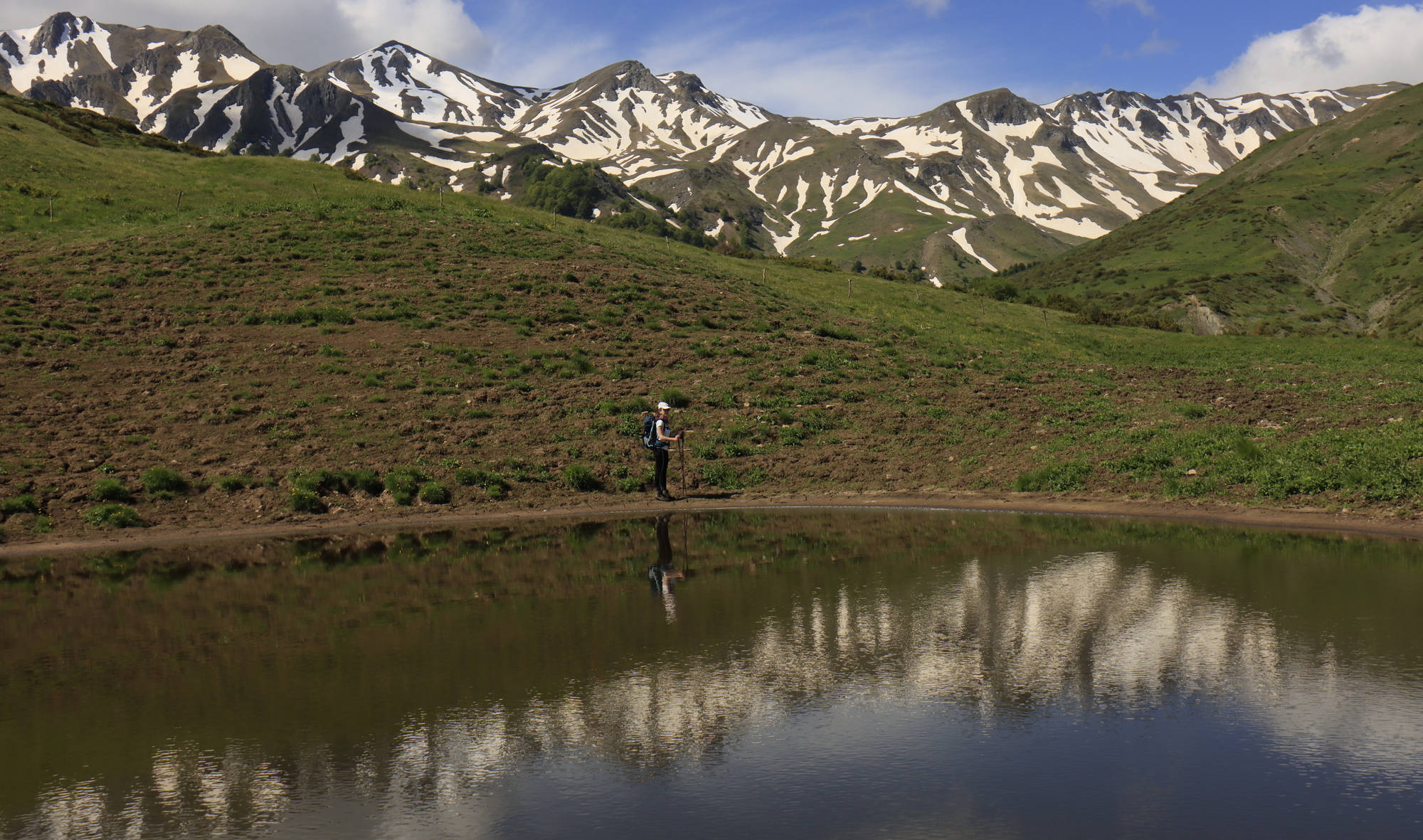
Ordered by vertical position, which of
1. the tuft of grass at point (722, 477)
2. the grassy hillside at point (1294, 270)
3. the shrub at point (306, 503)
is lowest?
the shrub at point (306, 503)

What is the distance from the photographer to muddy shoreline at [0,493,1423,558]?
19.5 metres

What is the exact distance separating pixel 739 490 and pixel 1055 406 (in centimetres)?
1225

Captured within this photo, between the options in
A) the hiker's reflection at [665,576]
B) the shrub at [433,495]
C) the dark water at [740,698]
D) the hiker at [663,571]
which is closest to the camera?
the dark water at [740,698]

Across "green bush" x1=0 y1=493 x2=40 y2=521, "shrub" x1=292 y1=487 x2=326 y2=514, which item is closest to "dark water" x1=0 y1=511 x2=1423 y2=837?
"green bush" x1=0 y1=493 x2=40 y2=521

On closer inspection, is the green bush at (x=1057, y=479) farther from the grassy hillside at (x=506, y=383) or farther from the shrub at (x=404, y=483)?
the shrub at (x=404, y=483)

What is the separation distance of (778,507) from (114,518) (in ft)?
50.3

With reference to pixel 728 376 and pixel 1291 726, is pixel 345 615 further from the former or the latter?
pixel 728 376

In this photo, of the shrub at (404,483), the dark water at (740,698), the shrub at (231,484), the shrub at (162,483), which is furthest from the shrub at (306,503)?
the dark water at (740,698)

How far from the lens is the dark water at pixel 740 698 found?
7.60m

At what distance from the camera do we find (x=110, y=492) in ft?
79.9

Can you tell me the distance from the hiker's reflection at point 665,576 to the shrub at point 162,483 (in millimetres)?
12627

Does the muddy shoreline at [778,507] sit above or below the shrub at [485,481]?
below

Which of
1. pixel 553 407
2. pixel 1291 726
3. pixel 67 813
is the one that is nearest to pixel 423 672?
pixel 67 813

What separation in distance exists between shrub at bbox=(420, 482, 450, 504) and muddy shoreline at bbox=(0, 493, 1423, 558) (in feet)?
1.66
